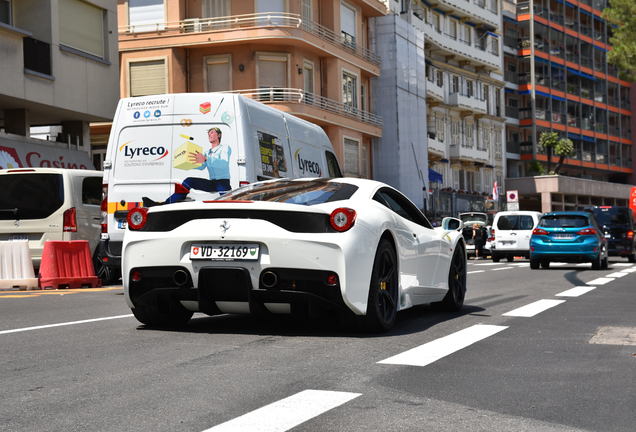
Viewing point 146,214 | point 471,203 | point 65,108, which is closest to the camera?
point 146,214

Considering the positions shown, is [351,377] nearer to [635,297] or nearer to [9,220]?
[635,297]

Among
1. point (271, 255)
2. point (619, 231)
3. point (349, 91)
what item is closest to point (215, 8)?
point (349, 91)

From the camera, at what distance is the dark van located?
106 ft

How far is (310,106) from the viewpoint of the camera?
1647 inches

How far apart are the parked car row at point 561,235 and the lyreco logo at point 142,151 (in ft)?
43.1

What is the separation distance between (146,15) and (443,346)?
125 feet

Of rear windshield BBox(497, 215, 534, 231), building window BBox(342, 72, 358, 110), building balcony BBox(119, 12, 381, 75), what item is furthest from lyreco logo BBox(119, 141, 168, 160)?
building window BBox(342, 72, 358, 110)

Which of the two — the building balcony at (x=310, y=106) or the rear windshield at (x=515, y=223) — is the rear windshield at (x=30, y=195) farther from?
the building balcony at (x=310, y=106)

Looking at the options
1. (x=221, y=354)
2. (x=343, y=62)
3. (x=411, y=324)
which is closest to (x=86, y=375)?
(x=221, y=354)

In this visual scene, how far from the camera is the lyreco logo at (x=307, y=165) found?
16.9m

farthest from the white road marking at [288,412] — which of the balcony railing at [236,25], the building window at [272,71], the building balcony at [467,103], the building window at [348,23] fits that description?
the building balcony at [467,103]

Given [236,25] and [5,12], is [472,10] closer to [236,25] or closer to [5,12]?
[236,25]

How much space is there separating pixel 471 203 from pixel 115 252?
52.9 meters

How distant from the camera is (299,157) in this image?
55.5 feet
